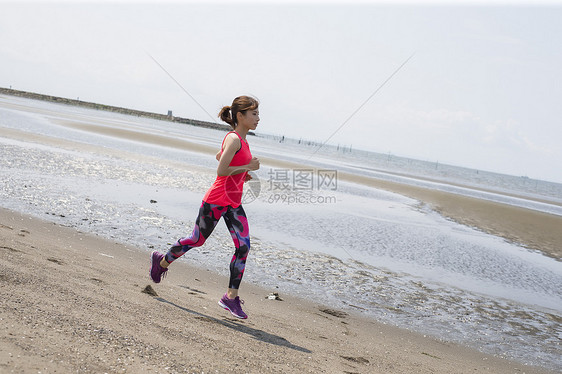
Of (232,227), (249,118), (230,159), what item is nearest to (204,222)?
(232,227)

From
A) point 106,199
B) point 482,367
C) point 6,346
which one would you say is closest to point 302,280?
point 482,367

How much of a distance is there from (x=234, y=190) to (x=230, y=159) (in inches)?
13.5

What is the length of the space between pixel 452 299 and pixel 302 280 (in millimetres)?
2529

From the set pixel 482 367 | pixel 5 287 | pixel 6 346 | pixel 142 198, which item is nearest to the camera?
pixel 6 346

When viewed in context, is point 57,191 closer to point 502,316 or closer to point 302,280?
point 302,280

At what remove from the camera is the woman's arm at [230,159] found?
4.71 meters

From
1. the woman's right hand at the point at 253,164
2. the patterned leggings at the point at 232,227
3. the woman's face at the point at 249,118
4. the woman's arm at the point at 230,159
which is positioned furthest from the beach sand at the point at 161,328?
the woman's face at the point at 249,118

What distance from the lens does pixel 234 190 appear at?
16.0ft

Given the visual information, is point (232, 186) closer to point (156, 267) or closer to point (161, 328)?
point (156, 267)

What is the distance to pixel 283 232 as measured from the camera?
1111 centimetres

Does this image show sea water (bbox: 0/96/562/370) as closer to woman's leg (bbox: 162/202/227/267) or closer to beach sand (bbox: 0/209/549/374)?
beach sand (bbox: 0/209/549/374)

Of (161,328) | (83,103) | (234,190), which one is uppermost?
(83,103)

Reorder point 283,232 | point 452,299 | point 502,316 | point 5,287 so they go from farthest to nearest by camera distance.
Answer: point 283,232
point 452,299
point 502,316
point 5,287

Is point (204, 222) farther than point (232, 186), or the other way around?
point (204, 222)
